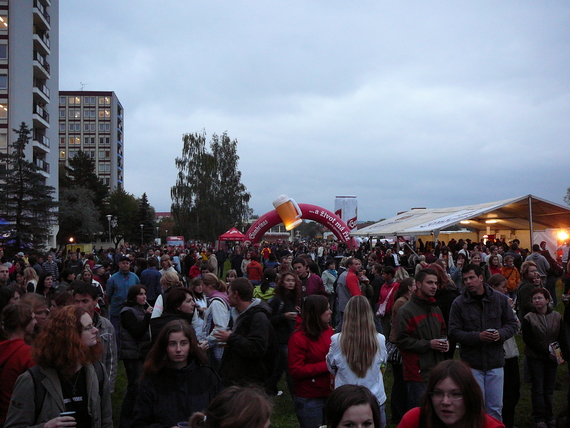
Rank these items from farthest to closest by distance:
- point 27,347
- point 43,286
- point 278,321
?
point 43,286 < point 278,321 < point 27,347

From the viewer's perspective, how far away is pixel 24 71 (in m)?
37.4

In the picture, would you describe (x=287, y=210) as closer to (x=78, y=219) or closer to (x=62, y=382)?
(x=62, y=382)

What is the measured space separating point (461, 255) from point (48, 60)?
135ft

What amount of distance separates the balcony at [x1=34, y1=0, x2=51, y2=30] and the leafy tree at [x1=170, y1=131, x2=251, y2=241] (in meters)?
15.3

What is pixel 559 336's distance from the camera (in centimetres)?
559

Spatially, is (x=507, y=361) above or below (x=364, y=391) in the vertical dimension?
below

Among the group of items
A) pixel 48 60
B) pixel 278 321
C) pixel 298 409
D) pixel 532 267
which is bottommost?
pixel 298 409

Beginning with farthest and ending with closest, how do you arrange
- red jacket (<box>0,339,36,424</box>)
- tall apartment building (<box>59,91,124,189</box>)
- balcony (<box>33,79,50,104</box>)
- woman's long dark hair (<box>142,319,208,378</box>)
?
tall apartment building (<box>59,91,124,189</box>) < balcony (<box>33,79,50,104</box>) < red jacket (<box>0,339,36,424</box>) < woman's long dark hair (<box>142,319,208,378</box>)

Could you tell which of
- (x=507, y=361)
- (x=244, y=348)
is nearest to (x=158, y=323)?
(x=244, y=348)

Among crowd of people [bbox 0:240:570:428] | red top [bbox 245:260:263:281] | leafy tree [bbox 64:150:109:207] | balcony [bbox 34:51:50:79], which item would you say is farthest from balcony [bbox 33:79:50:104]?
crowd of people [bbox 0:240:570:428]

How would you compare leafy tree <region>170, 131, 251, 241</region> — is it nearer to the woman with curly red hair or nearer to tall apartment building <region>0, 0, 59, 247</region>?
tall apartment building <region>0, 0, 59, 247</region>

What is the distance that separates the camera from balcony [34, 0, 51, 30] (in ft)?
125

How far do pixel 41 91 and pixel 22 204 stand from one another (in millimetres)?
19277

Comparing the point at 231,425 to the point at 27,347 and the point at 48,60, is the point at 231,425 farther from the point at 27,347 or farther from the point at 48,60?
the point at 48,60
